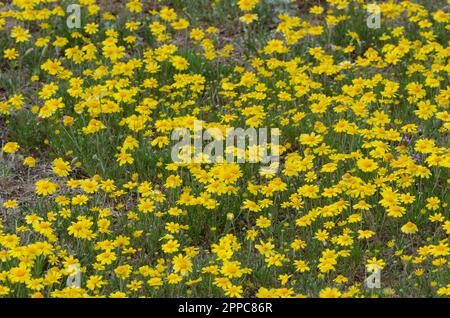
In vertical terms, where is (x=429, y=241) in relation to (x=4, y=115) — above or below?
below

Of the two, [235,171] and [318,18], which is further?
[318,18]

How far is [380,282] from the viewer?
5516 millimetres

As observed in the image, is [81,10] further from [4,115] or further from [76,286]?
[76,286]

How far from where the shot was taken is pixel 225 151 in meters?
6.77

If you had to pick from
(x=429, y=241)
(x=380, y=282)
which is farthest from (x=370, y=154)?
(x=380, y=282)

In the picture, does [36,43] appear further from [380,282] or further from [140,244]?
[380,282]

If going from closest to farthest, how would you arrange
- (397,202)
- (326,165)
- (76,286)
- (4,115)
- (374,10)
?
(76,286), (397,202), (326,165), (4,115), (374,10)

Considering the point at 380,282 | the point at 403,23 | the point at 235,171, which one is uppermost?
the point at 403,23

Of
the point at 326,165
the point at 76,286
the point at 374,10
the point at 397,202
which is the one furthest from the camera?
the point at 374,10

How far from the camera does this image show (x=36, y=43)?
800 centimetres

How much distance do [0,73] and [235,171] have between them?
3094 mm

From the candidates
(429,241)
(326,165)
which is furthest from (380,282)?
(326,165)

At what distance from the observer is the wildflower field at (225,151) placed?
5.57 metres

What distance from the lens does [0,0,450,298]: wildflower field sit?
5574mm
